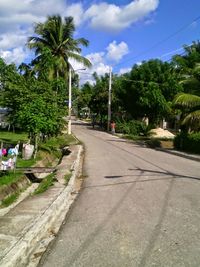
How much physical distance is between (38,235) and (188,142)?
23.6 m

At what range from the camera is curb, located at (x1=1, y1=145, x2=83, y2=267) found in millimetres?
6127

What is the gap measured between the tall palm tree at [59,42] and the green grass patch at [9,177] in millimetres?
32409

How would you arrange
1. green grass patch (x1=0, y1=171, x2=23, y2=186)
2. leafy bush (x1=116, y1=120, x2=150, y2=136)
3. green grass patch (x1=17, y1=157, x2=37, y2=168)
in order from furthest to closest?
leafy bush (x1=116, y1=120, x2=150, y2=136) → green grass patch (x1=17, y1=157, x2=37, y2=168) → green grass patch (x1=0, y1=171, x2=23, y2=186)

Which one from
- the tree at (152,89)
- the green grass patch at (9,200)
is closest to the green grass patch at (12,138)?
the green grass patch at (9,200)

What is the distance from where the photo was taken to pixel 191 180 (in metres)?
14.6

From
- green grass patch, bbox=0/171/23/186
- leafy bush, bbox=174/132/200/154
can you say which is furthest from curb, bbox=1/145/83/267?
leafy bush, bbox=174/132/200/154

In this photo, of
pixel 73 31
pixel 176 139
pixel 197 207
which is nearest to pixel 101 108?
pixel 73 31

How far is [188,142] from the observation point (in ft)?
98.1

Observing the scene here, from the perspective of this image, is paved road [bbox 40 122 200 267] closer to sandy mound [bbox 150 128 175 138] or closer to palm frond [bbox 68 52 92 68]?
sandy mound [bbox 150 128 175 138]

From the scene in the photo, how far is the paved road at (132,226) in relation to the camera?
634 centimetres

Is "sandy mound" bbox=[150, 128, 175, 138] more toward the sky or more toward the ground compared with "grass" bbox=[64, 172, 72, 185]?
more toward the ground

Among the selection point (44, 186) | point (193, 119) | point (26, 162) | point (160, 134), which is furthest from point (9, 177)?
point (160, 134)

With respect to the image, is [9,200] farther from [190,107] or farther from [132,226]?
[190,107]

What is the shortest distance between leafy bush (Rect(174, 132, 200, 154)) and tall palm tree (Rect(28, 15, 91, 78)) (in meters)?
19.8
